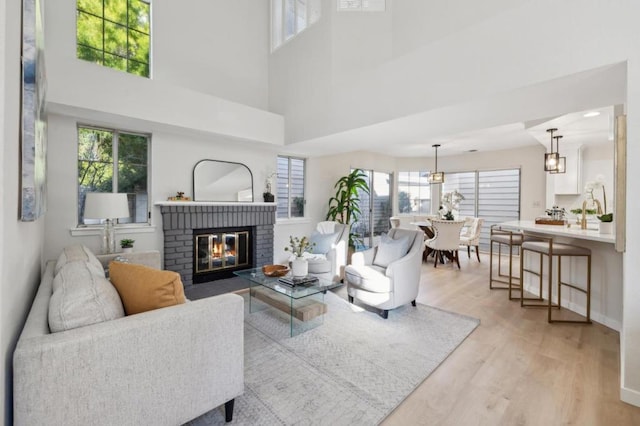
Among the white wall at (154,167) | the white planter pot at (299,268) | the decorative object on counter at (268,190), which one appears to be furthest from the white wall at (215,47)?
the white planter pot at (299,268)

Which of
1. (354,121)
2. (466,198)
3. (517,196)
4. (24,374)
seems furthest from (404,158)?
(24,374)

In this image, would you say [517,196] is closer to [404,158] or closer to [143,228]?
[404,158]

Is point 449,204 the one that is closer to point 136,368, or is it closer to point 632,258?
point 632,258

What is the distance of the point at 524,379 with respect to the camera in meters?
2.11

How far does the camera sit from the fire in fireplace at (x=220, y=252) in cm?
448

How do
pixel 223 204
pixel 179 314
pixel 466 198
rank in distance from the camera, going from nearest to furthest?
pixel 179 314 → pixel 223 204 → pixel 466 198

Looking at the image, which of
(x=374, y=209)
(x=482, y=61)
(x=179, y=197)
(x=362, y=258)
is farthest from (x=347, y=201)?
(x=482, y=61)

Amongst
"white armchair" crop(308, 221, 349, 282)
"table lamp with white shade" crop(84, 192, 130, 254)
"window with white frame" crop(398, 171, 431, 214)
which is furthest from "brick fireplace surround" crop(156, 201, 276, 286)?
"window with white frame" crop(398, 171, 431, 214)

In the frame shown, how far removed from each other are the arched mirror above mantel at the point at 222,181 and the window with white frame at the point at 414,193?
5.00 meters

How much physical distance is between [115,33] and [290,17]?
2.69 meters

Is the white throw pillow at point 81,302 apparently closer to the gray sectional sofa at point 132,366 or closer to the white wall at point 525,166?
the gray sectional sofa at point 132,366

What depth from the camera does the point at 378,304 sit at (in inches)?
124

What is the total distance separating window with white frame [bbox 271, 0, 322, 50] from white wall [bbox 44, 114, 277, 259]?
201 centimetres

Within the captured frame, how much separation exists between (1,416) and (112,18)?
4610mm
